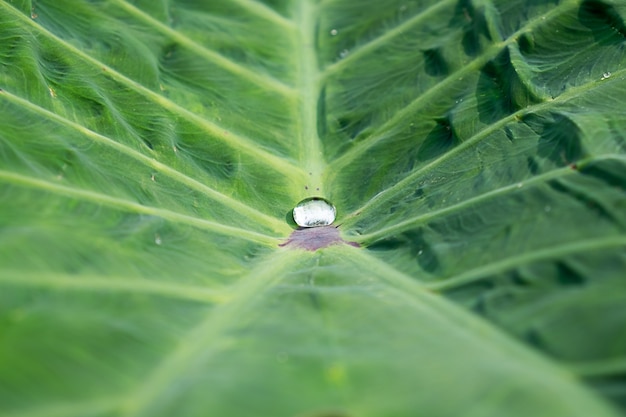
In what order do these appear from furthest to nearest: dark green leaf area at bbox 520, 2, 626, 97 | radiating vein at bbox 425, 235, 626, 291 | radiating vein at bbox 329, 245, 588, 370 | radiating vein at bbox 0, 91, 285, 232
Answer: dark green leaf area at bbox 520, 2, 626, 97, radiating vein at bbox 0, 91, 285, 232, radiating vein at bbox 425, 235, 626, 291, radiating vein at bbox 329, 245, 588, 370

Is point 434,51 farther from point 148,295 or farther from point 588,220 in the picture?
point 148,295

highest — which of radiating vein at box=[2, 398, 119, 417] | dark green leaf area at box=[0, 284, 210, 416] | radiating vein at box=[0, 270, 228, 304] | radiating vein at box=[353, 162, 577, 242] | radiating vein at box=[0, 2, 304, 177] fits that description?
radiating vein at box=[0, 2, 304, 177]

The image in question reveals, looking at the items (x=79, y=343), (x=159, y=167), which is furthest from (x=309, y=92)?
(x=79, y=343)

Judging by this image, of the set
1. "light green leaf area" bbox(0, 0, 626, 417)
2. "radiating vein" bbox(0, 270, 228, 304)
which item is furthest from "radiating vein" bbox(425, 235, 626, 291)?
"radiating vein" bbox(0, 270, 228, 304)

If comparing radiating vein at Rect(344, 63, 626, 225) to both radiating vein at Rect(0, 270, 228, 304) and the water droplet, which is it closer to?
the water droplet

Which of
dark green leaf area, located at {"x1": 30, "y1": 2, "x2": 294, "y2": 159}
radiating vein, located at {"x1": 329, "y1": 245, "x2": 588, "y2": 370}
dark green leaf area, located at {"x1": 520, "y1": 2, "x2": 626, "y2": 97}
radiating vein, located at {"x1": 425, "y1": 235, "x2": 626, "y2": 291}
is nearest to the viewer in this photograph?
radiating vein, located at {"x1": 329, "y1": 245, "x2": 588, "y2": 370}

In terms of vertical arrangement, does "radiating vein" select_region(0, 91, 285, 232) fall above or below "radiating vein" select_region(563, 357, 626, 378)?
above

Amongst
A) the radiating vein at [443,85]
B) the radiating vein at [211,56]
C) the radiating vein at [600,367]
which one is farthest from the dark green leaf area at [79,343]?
the radiating vein at [211,56]
